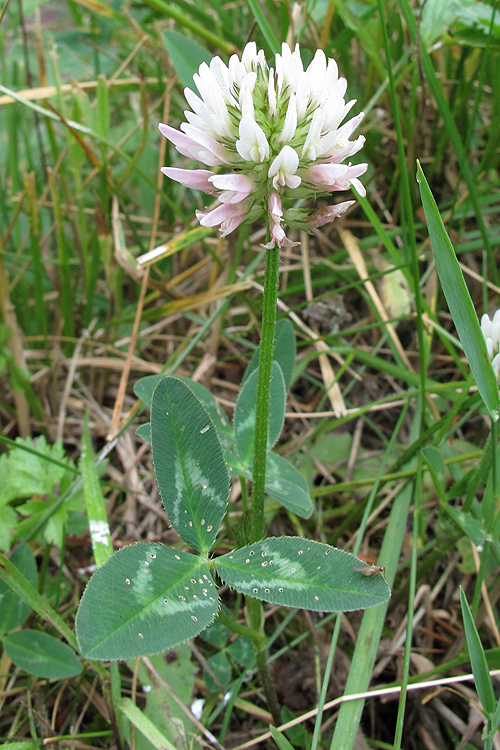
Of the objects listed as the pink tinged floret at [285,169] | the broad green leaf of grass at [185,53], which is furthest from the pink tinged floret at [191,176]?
the broad green leaf of grass at [185,53]

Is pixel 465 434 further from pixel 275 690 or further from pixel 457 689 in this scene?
pixel 275 690

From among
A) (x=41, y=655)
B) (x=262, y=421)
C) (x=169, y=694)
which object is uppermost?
(x=262, y=421)

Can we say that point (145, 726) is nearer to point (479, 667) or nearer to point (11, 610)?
point (11, 610)

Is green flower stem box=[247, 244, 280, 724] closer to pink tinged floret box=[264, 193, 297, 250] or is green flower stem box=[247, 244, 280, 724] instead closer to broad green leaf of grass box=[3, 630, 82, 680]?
pink tinged floret box=[264, 193, 297, 250]

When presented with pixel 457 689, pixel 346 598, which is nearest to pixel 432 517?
pixel 457 689

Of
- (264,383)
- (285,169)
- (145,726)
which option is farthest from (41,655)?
(285,169)

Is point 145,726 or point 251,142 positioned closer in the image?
point 251,142

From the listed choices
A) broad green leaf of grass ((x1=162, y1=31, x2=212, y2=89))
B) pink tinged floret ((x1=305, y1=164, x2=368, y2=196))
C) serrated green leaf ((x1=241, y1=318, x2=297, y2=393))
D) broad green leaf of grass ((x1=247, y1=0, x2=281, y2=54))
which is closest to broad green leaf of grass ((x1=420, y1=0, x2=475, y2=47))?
broad green leaf of grass ((x1=247, y1=0, x2=281, y2=54))
